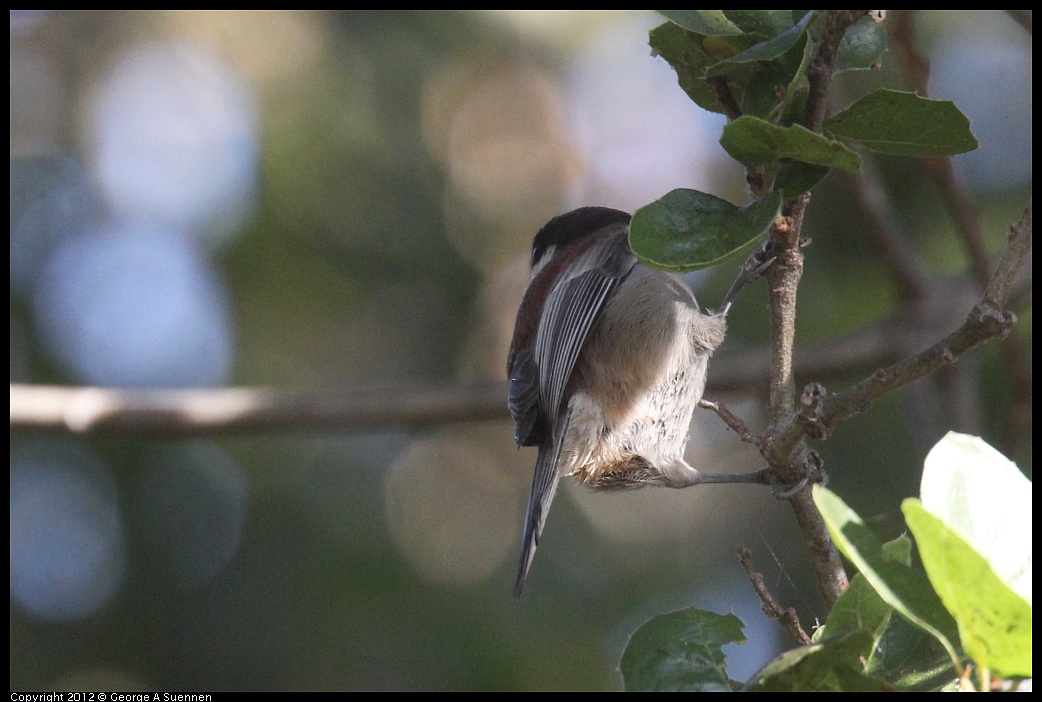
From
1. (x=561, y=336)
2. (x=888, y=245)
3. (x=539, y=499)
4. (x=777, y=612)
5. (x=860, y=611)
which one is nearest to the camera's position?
(x=860, y=611)

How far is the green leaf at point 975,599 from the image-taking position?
1090mm

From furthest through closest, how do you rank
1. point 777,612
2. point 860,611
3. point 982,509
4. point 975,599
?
1. point 777,612
2. point 860,611
3. point 982,509
4. point 975,599

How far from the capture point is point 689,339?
9.45 ft

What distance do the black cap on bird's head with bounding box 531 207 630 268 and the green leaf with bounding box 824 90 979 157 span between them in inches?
77.1

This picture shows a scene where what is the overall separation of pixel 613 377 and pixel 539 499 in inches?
19.9

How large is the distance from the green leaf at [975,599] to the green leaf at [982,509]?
9cm

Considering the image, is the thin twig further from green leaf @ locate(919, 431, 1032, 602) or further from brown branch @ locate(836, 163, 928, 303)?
brown branch @ locate(836, 163, 928, 303)

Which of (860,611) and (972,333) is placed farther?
(972,333)

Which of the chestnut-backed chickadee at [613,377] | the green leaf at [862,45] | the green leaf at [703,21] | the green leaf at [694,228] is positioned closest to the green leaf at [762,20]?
the green leaf at [703,21]

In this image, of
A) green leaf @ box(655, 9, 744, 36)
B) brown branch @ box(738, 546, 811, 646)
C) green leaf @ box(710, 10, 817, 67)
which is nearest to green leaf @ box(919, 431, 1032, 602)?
brown branch @ box(738, 546, 811, 646)

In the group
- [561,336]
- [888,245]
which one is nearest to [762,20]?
[561,336]

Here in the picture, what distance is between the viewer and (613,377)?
2.88 m

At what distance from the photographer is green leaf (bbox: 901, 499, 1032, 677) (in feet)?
3.58

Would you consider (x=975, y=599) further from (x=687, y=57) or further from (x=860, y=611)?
(x=687, y=57)
